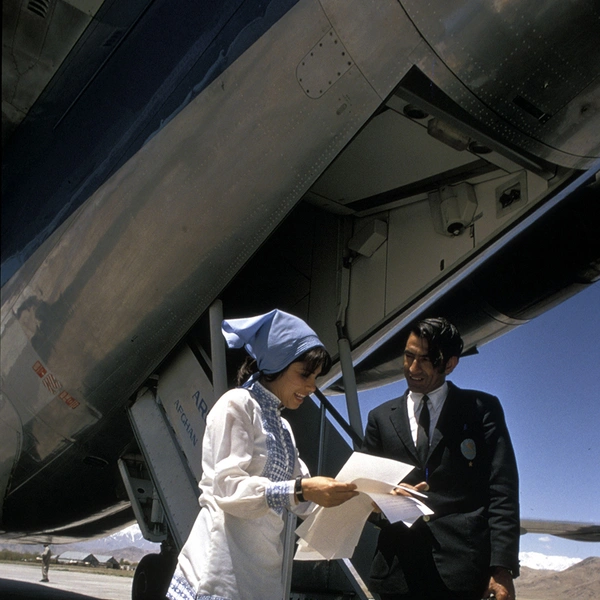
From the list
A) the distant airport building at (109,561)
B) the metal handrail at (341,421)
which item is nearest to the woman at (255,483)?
the metal handrail at (341,421)

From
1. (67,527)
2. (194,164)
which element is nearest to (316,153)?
(194,164)

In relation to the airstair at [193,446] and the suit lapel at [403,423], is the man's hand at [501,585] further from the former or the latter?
the airstair at [193,446]

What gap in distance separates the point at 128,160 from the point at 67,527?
4602 mm

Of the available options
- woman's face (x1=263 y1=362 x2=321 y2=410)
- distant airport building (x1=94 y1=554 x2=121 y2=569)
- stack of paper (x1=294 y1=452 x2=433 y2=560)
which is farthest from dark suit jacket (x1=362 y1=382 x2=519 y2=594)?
distant airport building (x1=94 y1=554 x2=121 y2=569)

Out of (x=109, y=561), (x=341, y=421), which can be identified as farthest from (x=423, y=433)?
(x=109, y=561)

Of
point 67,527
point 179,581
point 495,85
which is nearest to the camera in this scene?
point 179,581

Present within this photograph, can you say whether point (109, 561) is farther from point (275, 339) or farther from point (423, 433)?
point (275, 339)

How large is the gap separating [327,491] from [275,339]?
23.1 inches

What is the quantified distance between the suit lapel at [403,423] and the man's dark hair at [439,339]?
231 mm

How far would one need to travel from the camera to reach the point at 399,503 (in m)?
2.32

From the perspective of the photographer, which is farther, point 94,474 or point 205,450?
point 94,474

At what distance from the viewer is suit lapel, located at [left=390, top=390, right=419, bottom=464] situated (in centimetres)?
298

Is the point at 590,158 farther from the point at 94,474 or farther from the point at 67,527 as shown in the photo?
the point at 67,527

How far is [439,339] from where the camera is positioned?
305 centimetres
